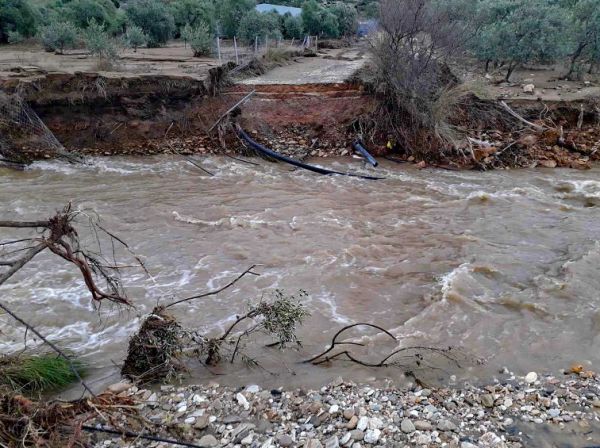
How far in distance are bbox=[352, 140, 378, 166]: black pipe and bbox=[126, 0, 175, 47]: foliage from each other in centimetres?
1487

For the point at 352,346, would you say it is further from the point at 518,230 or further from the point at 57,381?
the point at 518,230

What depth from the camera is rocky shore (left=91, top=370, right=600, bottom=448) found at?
4066 mm

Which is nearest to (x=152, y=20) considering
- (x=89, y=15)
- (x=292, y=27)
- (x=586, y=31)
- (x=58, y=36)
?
(x=89, y=15)

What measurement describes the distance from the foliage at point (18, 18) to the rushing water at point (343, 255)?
13.9 metres

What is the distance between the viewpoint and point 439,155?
12945 mm

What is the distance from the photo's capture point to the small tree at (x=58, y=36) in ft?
65.3

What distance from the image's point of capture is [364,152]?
1302cm

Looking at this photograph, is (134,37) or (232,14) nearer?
(134,37)

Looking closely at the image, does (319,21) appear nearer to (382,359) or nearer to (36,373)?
(382,359)

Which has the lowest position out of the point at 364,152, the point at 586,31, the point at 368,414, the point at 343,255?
the point at 343,255

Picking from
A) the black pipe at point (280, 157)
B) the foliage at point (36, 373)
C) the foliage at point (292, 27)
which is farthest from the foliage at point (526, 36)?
the foliage at point (36, 373)

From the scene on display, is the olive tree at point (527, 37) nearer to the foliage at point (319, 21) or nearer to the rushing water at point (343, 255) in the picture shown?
the rushing water at point (343, 255)

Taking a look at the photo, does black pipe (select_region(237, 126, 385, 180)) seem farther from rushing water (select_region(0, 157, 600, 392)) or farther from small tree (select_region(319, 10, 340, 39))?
small tree (select_region(319, 10, 340, 39))

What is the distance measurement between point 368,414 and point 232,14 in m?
23.0
